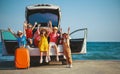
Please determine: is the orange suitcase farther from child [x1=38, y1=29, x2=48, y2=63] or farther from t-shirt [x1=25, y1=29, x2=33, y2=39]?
t-shirt [x1=25, y1=29, x2=33, y2=39]

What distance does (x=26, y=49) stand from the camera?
32.0 ft

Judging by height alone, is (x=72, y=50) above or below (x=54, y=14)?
below

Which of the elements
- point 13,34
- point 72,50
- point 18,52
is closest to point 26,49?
point 18,52

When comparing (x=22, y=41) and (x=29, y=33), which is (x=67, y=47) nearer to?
(x=22, y=41)

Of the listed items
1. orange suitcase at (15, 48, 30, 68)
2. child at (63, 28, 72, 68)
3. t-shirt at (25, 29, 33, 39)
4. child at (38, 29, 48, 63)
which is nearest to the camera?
orange suitcase at (15, 48, 30, 68)

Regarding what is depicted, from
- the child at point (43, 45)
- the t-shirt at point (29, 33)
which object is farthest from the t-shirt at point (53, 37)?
the t-shirt at point (29, 33)

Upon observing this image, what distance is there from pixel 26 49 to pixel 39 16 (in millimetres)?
2719

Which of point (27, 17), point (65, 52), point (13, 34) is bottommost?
point (65, 52)

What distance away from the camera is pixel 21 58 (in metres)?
9.63

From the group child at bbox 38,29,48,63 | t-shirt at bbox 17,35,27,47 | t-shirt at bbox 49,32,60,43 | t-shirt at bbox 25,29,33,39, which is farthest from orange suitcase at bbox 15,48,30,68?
t-shirt at bbox 25,29,33,39

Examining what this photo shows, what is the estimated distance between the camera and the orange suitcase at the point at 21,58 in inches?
379

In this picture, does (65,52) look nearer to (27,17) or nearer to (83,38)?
(83,38)

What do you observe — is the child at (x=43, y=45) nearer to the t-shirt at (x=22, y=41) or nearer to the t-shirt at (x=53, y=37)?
the t-shirt at (x=53, y=37)

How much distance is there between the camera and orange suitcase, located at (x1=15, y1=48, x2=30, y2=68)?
9.63m
